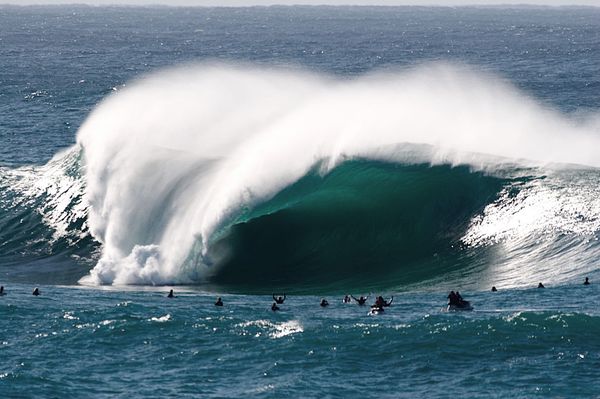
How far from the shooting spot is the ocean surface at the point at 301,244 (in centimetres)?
2909

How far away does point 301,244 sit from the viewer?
4269 cm

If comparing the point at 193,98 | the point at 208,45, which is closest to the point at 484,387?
the point at 193,98

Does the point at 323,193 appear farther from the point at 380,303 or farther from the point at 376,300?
the point at 380,303

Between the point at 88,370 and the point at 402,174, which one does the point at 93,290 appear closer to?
the point at 88,370

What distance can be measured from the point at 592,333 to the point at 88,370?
13653mm

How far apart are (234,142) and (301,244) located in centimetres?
1096

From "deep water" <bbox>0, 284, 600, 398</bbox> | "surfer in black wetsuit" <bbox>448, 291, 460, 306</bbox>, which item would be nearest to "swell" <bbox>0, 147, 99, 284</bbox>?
"deep water" <bbox>0, 284, 600, 398</bbox>

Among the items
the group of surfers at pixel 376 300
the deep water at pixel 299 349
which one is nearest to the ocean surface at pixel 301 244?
the deep water at pixel 299 349

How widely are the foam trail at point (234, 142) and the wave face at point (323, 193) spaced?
0.29 feet

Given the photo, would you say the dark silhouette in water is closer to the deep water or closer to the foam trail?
the deep water

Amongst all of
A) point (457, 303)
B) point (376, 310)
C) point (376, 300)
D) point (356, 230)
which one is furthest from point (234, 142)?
point (457, 303)

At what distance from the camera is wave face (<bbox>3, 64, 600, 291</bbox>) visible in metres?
40.8

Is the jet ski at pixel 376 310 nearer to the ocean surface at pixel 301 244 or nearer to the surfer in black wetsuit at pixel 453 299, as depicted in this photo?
the ocean surface at pixel 301 244

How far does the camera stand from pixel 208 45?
180 meters
